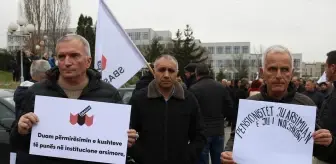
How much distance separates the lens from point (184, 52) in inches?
1394

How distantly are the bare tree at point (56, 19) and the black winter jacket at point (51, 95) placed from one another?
4070cm

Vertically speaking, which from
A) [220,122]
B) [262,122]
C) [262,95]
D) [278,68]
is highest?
[278,68]

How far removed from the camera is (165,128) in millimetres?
3771

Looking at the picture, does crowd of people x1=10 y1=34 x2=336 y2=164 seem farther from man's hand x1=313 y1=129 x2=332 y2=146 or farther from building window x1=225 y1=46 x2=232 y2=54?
building window x1=225 y1=46 x2=232 y2=54

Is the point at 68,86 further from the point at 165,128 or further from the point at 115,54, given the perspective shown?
the point at 115,54

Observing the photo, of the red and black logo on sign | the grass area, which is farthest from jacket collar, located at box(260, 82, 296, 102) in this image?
the grass area

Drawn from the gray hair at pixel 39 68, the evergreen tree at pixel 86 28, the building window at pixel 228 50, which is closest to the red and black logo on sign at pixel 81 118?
the gray hair at pixel 39 68

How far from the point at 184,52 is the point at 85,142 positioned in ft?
108

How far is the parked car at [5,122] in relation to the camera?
554 centimetres

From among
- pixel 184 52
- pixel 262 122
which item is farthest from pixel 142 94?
pixel 184 52

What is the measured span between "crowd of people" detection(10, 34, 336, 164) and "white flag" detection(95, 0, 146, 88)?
0.72 meters

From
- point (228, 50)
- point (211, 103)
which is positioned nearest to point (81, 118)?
point (211, 103)

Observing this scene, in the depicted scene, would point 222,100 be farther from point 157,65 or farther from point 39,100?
point 39,100

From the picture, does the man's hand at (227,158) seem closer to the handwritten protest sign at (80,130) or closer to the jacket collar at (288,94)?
the jacket collar at (288,94)
